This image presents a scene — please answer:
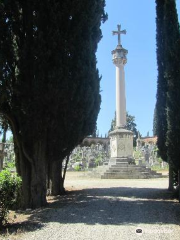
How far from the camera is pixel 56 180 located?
11.8 metres

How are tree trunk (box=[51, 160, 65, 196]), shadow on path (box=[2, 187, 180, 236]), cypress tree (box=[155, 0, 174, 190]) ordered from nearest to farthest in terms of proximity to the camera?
shadow on path (box=[2, 187, 180, 236]) < cypress tree (box=[155, 0, 174, 190]) < tree trunk (box=[51, 160, 65, 196])

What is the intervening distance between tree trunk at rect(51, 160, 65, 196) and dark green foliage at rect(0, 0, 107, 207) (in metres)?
2.90

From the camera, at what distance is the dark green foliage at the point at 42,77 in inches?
324

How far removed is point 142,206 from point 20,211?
3.42 m

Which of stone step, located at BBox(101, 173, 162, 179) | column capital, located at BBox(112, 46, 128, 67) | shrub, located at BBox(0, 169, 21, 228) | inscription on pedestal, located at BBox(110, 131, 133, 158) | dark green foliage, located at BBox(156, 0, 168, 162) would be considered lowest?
stone step, located at BBox(101, 173, 162, 179)

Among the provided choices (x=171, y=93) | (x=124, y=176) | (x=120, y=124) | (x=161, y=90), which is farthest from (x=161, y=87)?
(x=120, y=124)

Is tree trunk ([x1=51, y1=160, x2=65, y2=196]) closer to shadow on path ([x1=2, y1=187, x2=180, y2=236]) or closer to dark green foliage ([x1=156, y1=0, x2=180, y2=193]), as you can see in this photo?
shadow on path ([x1=2, y1=187, x2=180, y2=236])

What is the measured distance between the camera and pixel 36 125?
26.8 ft

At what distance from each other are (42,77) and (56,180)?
510 cm

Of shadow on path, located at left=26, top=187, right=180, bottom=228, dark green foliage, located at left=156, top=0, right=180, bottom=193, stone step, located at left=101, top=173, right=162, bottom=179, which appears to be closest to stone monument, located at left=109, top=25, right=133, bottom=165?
stone step, located at left=101, top=173, right=162, bottom=179

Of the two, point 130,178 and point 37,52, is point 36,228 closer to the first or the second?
point 37,52

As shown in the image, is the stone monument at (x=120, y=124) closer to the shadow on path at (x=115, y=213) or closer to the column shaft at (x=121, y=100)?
the column shaft at (x=121, y=100)

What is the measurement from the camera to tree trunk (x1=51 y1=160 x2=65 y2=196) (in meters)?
11.7

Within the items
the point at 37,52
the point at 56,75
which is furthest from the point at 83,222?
the point at 37,52
